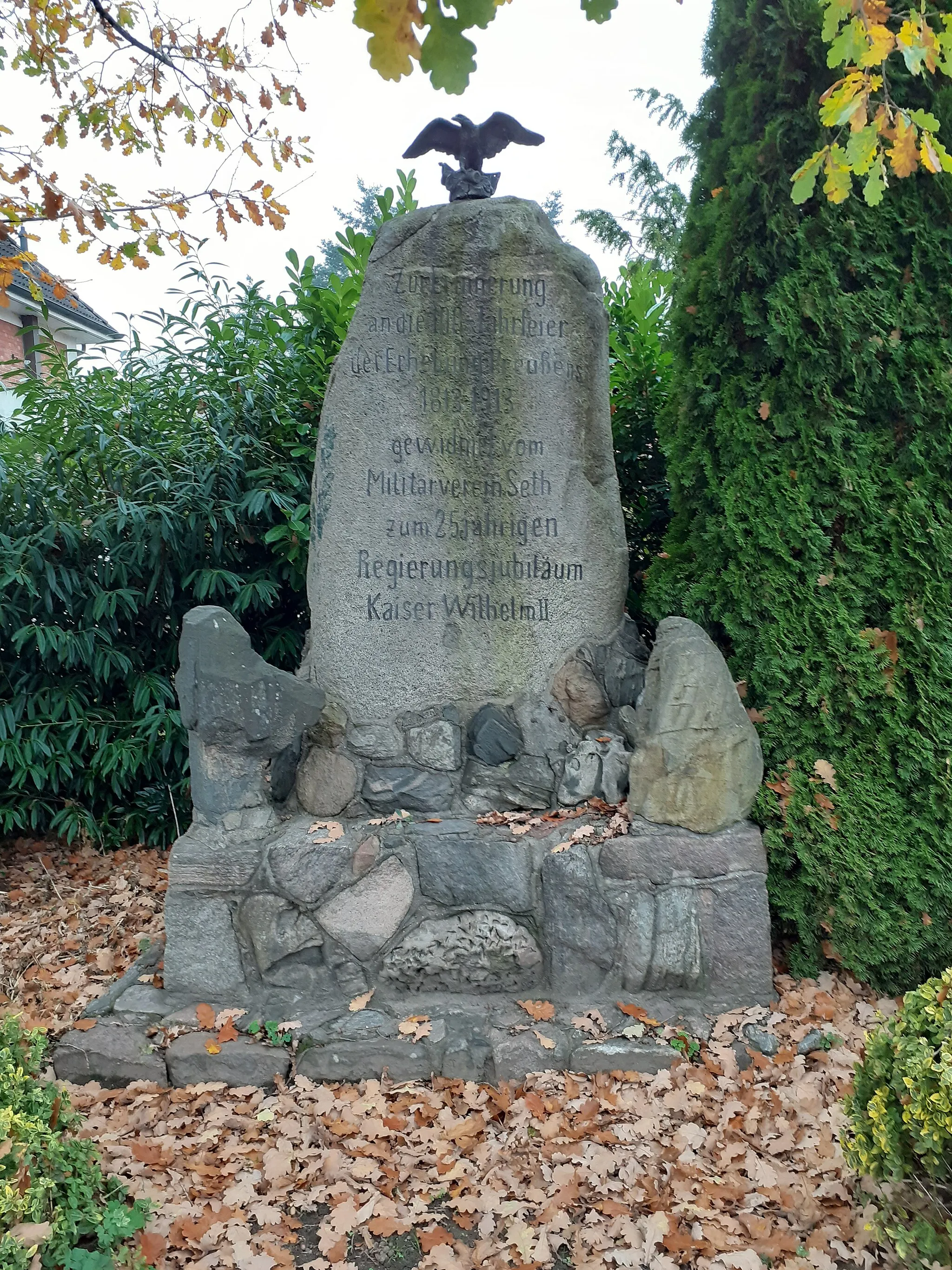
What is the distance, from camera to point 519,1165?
255 cm

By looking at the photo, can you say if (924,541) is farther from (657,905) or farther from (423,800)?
(423,800)

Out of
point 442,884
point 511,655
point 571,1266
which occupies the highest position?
point 511,655

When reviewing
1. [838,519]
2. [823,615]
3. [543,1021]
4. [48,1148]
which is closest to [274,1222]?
[48,1148]

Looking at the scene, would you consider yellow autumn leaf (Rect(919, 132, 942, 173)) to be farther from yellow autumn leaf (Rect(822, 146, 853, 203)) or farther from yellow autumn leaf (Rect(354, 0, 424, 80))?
yellow autumn leaf (Rect(354, 0, 424, 80))

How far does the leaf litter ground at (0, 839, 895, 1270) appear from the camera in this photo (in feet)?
7.36

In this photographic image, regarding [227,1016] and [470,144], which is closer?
[227,1016]

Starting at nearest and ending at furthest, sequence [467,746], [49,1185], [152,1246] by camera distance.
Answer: [49,1185]
[152,1246]
[467,746]

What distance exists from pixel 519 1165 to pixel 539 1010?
613 mm

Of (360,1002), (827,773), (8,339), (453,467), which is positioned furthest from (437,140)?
(8,339)

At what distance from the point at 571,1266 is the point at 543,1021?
2.87 ft

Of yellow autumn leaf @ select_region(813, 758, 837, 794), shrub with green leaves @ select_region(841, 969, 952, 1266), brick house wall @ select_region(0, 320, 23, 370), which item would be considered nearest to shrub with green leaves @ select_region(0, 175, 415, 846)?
yellow autumn leaf @ select_region(813, 758, 837, 794)

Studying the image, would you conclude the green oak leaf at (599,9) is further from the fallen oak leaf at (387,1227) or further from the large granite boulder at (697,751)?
the fallen oak leaf at (387,1227)

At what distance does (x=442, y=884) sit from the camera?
3.24 metres

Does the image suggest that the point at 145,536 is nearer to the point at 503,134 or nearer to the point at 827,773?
the point at 503,134
